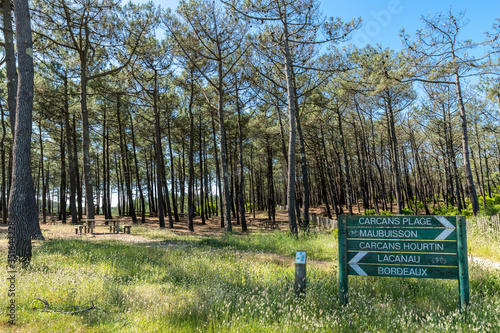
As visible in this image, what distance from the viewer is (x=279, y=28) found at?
515 inches

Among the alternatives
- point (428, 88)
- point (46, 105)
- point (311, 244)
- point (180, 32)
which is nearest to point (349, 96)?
point (428, 88)

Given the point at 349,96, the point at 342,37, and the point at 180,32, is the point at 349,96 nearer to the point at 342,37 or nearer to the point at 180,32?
the point at 342,37

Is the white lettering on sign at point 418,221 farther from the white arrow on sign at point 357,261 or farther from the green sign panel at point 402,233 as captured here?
the white arrow on sign at point 357,261

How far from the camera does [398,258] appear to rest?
159 inches

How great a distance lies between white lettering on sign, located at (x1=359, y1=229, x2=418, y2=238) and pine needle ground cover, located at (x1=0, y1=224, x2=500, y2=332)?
2.91ft

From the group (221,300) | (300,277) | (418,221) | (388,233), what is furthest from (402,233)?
(221,300)

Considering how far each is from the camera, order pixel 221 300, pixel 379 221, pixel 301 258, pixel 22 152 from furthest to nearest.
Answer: pixel 22 152 < pixel 301 258 < pixel 379 221 < pixel 221 300

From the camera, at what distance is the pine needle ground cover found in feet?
10.6

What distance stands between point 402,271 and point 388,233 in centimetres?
57

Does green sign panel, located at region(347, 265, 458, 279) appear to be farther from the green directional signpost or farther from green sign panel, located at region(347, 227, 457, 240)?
green sign panel, located at region(347, 227, 457, 240)

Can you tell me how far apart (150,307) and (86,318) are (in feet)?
2.52

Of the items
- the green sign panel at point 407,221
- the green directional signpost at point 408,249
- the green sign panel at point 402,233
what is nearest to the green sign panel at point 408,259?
the green directional signpost at point 408,249

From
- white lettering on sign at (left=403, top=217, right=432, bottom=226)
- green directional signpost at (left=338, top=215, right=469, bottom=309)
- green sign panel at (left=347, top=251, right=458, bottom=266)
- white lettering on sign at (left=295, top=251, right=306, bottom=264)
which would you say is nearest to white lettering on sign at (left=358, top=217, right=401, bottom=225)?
green directional signpost at (left=338, top=215, right=469, bottom=309)

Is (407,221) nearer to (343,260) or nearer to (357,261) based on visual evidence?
(357,261)
